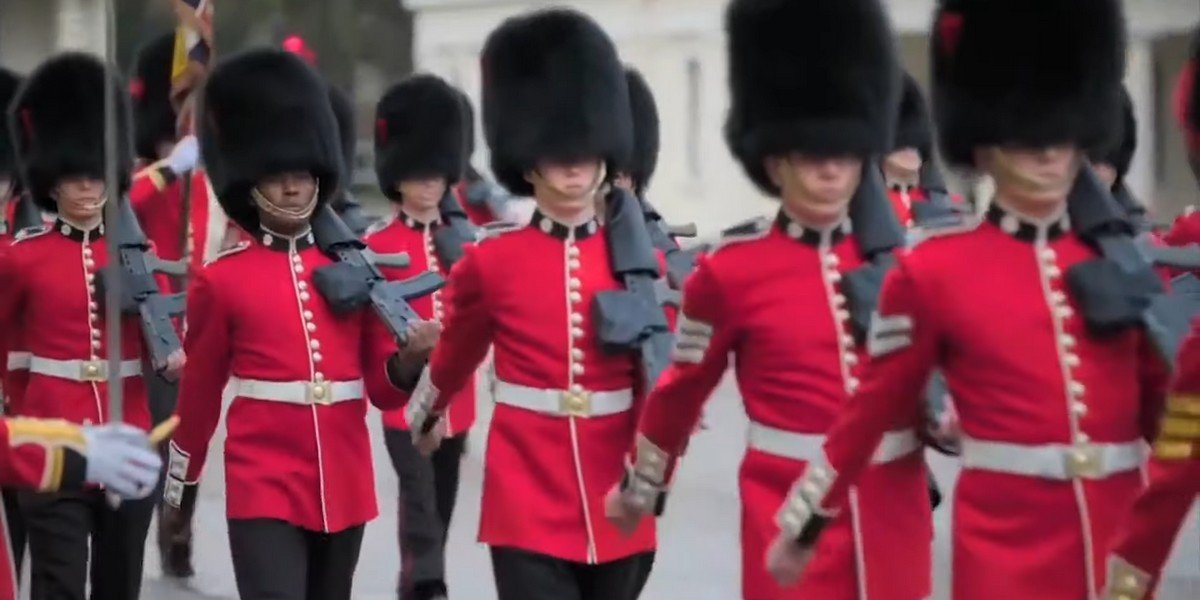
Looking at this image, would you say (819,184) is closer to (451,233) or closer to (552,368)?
(552,368)

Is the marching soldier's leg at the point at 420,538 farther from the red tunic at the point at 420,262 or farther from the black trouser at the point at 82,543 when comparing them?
the black trouser at the point at 82,543

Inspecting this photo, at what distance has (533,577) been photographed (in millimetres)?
4789

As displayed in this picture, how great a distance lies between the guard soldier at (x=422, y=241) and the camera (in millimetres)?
7082

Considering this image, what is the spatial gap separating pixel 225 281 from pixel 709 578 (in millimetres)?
2867

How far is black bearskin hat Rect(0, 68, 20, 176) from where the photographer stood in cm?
784

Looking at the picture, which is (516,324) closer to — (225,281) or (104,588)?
(225,281)

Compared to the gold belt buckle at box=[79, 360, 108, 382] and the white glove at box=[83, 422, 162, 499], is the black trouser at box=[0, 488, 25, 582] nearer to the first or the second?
the gold belt buckle at box=[79, 360, 108, 382]

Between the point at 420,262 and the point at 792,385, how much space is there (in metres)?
3.53

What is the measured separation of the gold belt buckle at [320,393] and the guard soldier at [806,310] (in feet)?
3.40

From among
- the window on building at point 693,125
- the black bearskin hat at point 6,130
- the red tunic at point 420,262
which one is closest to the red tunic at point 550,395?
the red tunic at point 420,262

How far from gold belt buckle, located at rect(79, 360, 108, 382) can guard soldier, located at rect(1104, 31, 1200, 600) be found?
3.37 meters

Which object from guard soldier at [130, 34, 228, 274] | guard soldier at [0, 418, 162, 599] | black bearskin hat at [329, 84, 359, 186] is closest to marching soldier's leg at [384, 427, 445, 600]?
guard soldier at [130, 34, 228, 274]

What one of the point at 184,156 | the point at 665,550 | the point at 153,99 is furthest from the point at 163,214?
the point at 665,550

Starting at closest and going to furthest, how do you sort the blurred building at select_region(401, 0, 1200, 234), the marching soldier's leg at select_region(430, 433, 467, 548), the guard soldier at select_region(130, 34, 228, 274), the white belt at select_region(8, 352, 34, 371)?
the white belt at select_region(8, 352, 34, 371) < the marching soldier's leg at select_region(430, 433, 467, 548) < the guard soldier at select_region(130, 34, 228, 274) < the blurred building at select_region(401, 0, 1200, 234)
